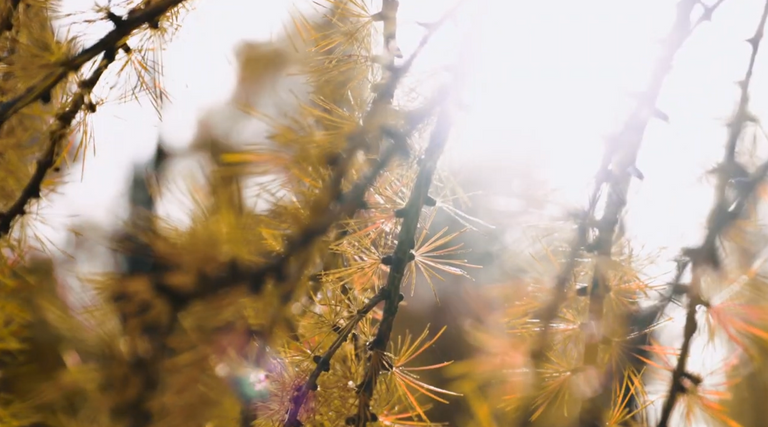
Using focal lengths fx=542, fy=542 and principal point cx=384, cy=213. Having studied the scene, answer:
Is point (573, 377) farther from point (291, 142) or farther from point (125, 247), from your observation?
point (125, 247)

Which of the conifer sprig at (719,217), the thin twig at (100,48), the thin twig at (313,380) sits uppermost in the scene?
the thin twig at (100,48)

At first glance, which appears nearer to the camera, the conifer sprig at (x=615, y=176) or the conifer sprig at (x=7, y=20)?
the conifer sprig at (x=615, y=176)

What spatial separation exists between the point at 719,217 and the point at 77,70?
48 centimetres

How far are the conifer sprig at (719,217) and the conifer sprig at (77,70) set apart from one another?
0.41m

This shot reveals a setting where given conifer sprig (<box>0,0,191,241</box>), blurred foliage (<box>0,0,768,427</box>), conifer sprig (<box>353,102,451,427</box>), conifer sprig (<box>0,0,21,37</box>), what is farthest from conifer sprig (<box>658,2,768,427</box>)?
conifer sprig (<box>0,0,21,37</box>)

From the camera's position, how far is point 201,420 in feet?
1.60

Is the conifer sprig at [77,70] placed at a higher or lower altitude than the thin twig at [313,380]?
higher

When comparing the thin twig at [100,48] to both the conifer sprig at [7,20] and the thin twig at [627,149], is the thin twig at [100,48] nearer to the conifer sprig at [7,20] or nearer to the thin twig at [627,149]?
the conifer sprig at [7,20]

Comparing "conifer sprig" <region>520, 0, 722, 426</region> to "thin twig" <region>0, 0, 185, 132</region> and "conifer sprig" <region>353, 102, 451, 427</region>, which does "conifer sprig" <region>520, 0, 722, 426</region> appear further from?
"thin twig" <region>0, 0, 185, 132</region>

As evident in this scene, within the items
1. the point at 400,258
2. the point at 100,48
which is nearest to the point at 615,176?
the point at 400,258

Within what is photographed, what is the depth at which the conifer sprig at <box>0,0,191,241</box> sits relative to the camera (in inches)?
15.2

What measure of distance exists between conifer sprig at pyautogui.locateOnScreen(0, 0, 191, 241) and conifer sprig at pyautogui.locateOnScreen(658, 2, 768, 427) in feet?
1.33

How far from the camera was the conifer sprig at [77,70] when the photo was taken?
1.26 feet

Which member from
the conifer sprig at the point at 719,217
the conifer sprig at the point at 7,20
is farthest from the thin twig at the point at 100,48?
the conifer sprig at the point at 719,217
